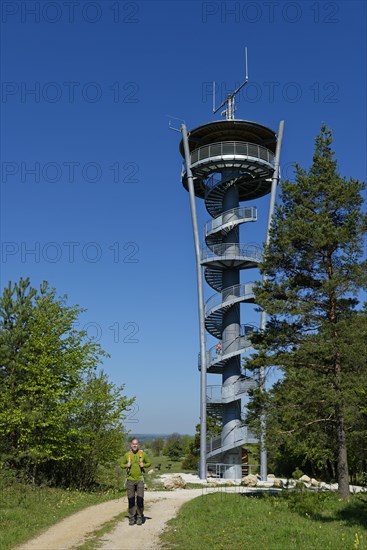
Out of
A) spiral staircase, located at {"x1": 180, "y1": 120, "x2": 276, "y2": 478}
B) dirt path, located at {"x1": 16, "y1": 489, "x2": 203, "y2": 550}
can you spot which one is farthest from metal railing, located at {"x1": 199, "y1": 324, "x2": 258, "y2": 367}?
dirt path, located at {"x1": 16, "y1": 489, "x2": 203, "y2": 550}

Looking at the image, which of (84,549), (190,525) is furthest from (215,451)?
(84,549)

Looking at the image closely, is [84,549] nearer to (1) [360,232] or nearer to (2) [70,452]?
(2) [70,452]

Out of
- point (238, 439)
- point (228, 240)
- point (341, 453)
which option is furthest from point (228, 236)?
point (341, 453)

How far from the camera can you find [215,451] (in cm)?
2834

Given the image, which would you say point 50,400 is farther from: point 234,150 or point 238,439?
point 234,150

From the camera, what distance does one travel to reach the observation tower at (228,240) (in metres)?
28.7

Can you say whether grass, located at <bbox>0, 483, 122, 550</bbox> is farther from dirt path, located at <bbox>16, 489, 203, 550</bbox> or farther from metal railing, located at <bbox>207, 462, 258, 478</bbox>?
metal railing, located at <bbox>207, 462, 258, 478</bbox>

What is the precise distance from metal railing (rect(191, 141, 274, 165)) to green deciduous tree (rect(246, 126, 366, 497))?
12230 mm

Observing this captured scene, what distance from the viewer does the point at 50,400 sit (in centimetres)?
1838

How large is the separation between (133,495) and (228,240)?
20.4 meters

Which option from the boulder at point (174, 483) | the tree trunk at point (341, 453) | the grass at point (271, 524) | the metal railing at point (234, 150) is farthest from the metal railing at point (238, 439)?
the metal railing at point (234, 150)

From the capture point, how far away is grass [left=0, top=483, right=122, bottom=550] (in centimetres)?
1085

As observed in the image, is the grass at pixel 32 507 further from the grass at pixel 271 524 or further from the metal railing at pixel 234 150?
the metal railing at pixel 234 150

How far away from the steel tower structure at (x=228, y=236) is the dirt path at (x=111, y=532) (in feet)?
44.5
